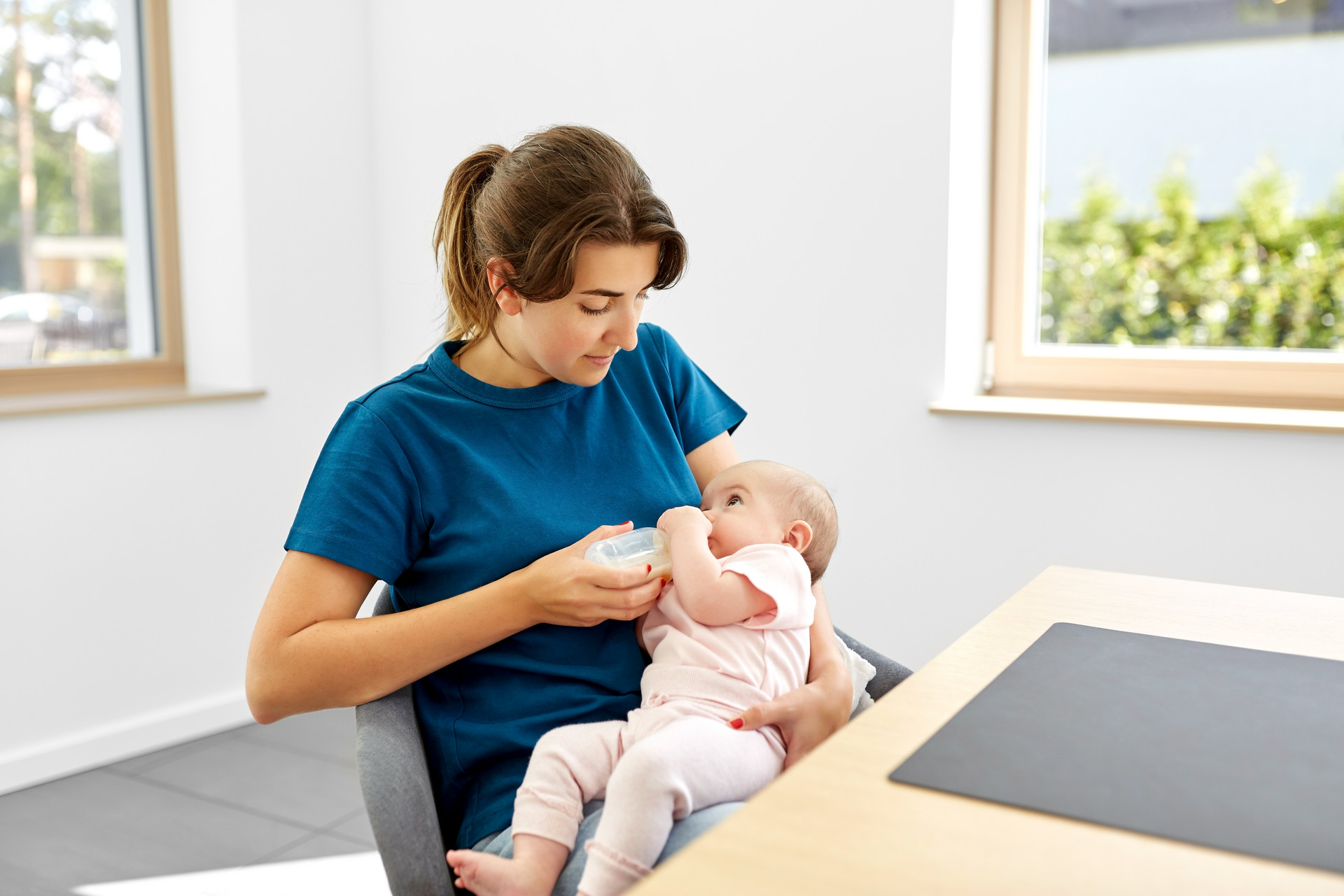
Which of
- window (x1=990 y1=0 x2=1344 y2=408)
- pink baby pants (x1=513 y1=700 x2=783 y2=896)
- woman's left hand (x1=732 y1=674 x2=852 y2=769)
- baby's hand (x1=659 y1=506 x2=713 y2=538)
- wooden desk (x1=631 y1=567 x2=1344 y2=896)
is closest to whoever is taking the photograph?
wooden desk (x1=631 y1=567 x2=1344 y2=896)

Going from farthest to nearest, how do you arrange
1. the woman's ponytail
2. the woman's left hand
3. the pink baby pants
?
1. the woman's ponytail
2. the woman's left hand
3. the pink baby pants

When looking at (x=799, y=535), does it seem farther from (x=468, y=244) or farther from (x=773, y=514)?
(x=468, y=244)

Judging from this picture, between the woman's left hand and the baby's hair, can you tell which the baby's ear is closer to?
the baby's hair

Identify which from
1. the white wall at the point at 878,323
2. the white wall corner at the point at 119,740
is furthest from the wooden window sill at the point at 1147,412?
the white wall corner at the point at 119,740

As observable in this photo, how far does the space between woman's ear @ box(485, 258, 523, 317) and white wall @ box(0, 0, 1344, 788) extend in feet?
4.74

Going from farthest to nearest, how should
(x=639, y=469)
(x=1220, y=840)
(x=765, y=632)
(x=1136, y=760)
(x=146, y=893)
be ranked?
1. (x=146, y=893)
2. (x=639, y=469)
3. (x=765, y=632)
4. (x=1136, y=760)
5. (x=1220, y=840)

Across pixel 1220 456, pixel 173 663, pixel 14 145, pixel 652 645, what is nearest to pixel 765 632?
pixel 652 645

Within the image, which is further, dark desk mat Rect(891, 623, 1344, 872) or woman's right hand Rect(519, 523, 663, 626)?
woman's right hand Rect(519, 523, 663, 626)

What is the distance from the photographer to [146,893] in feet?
7.03

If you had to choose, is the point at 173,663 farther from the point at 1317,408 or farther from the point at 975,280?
the point at 1317,408

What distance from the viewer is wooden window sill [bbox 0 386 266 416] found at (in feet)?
8.73

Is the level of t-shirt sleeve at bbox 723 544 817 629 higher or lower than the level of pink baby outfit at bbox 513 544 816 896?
higher

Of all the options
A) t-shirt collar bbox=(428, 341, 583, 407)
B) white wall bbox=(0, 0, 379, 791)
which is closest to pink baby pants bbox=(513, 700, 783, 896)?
t-shirt collar bbox=(428, 341, 583, 407)

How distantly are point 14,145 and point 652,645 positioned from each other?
2.42m
